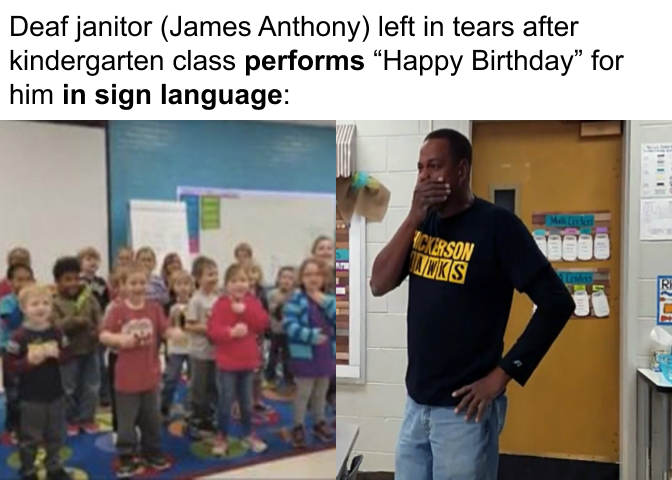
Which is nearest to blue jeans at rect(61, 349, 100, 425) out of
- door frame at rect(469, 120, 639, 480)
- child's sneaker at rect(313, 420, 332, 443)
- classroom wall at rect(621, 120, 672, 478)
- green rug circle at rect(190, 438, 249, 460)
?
green rug circle at rect(190, 438, 249, 460)

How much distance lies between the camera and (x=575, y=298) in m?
1.60

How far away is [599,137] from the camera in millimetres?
1539

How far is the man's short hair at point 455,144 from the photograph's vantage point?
1.05 metres

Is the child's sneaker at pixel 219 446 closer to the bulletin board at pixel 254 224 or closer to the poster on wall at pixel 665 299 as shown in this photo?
the bulletin board at pixel 254 224

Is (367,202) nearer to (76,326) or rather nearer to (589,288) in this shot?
(589,288)

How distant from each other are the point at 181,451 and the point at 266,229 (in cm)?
48

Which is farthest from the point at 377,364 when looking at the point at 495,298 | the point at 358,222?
the point at 495,298

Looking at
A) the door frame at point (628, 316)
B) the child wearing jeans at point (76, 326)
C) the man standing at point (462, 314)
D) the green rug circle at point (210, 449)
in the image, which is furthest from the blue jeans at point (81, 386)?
the door frame at point (628, 316)

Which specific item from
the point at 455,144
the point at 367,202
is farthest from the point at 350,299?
the point at 455,144

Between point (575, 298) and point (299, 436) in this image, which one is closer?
point (299, 436)

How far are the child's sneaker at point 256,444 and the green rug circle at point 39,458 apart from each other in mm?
337
